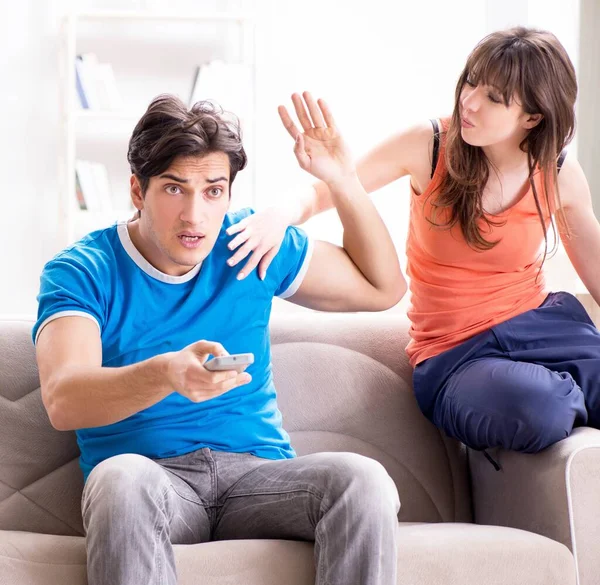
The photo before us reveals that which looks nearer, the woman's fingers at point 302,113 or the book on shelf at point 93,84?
the woman's fingers at point 302,113

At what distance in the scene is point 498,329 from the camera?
189 centimetres

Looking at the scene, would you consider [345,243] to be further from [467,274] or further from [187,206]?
[187,206]

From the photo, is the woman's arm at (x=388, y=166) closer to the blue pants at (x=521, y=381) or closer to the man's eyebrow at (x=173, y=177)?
the man's eyebrow at (x=173, y=177)

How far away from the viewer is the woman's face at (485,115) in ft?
6.07

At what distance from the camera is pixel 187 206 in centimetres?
164

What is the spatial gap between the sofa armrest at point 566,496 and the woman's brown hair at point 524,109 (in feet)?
1.57

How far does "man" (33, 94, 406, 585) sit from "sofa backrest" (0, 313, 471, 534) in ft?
0.57

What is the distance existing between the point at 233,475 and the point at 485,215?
788 mm

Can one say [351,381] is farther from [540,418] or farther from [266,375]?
[540,418]

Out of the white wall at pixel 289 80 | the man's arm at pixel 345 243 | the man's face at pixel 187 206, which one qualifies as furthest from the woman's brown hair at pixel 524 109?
the white wall at pixel 289 80

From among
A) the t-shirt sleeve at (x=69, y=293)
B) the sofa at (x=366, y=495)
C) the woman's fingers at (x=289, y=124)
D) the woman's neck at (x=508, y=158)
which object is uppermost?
the woman's fingers at (x=289, y=124)

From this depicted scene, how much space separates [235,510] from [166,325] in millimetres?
362

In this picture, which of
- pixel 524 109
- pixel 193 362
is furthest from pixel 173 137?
pixel 524 109

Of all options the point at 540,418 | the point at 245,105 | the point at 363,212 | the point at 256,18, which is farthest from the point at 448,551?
the point at 256,18
